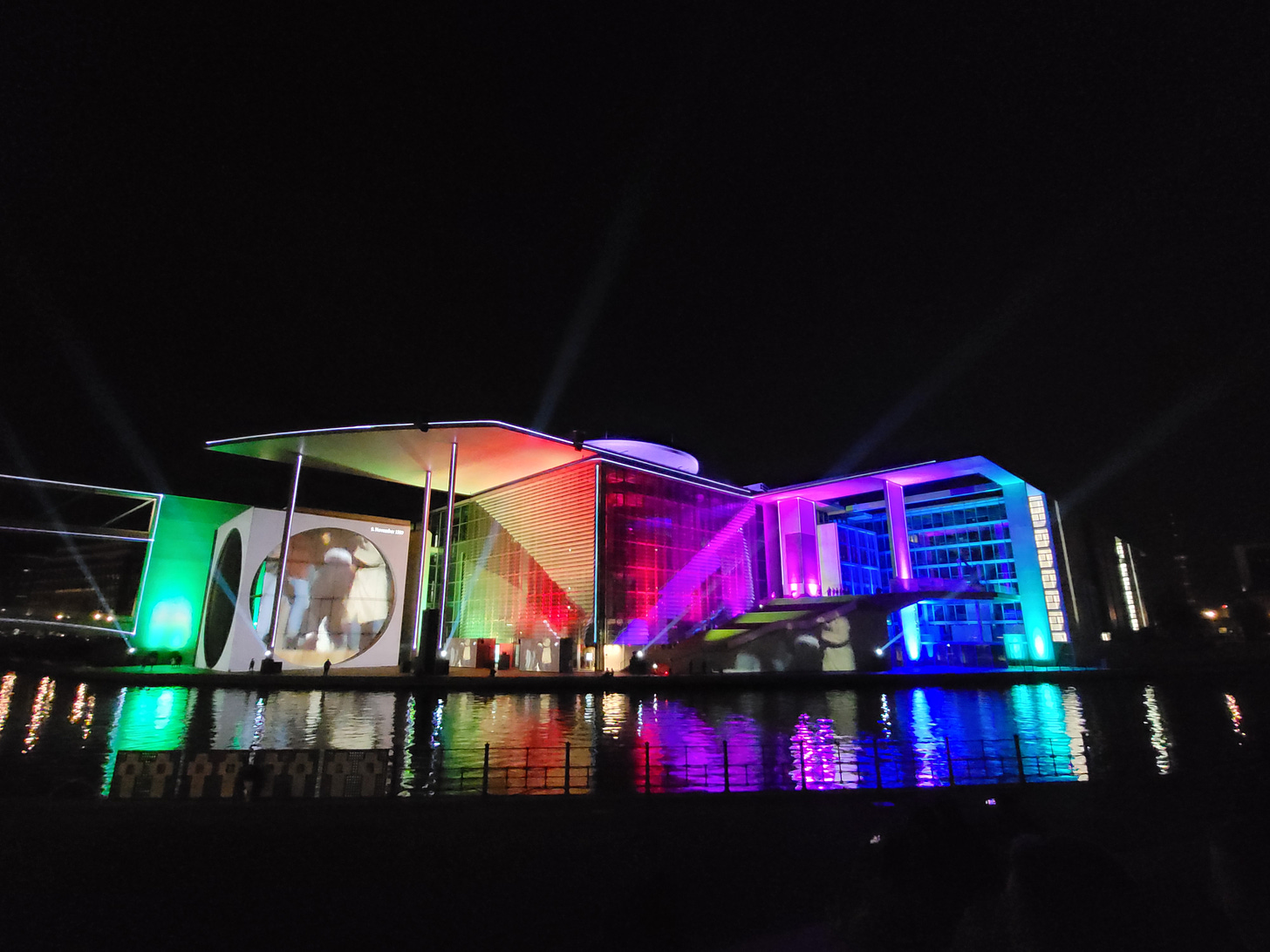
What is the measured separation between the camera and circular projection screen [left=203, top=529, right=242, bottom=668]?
37750 millimetres

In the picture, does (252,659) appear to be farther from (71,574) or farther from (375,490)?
(71,574)

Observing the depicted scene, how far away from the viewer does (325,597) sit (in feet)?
123

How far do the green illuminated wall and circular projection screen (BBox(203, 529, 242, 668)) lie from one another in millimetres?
2051

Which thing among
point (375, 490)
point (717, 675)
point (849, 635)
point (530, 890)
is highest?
point (375, 490)

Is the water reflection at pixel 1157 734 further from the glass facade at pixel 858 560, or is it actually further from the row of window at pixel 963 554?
the glass facade at pixel 858 560

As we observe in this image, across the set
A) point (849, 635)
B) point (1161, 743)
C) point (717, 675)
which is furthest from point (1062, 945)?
point (849, 635)

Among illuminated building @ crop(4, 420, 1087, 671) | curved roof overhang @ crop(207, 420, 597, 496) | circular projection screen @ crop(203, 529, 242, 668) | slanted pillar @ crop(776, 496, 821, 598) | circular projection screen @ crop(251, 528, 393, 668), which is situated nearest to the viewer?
curved roof overhang @ crop(207, 420, 597, 496)

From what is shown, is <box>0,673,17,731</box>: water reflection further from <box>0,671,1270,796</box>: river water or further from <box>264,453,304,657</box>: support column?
<box>264,453,304,657</box>: support column

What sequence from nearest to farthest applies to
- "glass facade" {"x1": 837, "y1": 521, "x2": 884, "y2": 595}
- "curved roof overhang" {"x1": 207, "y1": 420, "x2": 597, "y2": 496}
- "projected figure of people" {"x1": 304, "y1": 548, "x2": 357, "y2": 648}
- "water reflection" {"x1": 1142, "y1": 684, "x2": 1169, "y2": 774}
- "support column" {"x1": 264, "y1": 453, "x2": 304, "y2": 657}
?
"water reflection" {"x1": 1142, "y1": 684, "x2": 1169, "y2": 774}
"support column" {"x1": 264, "y1": 453, "x2": 304, "y2": 657}
"curved roof overhang" {"x1": 207, "y1": 420, "x2": 597, "y2": 496}
"projected figure of people" {"x1": 304, "y1": 548, "x2": 357, "y2": 648}
"glass facade" {"x1": 837, "y1": 521, "x2": 884, "y2": 595}

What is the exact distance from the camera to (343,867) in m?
5.39

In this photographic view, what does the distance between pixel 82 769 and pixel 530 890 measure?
31.6ft

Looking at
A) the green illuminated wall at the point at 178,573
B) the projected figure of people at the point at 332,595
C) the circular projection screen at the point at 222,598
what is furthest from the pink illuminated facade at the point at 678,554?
the green illuminated wall at the point at 178,573

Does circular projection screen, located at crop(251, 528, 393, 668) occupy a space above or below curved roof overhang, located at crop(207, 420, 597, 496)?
below

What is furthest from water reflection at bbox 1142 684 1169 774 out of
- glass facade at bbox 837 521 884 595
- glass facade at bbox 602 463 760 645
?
glass facade at bbox 837 521 884 595
